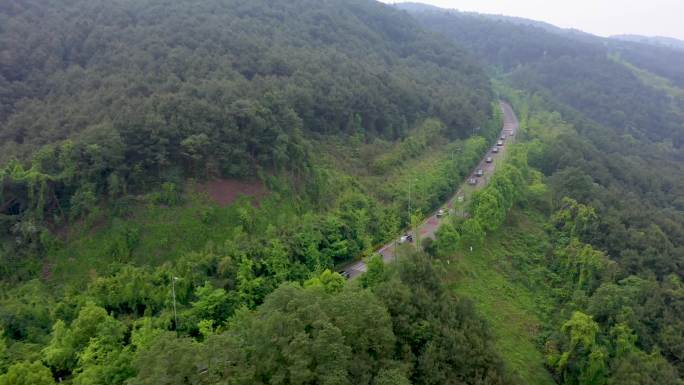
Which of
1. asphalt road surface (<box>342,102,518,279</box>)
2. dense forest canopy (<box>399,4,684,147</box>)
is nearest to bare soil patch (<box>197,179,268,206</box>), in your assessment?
asphalt road surface (<box>342,102,518,279</box>)

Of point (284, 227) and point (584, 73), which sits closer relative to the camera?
point (284, 227)

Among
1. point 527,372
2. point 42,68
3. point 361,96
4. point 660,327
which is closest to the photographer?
point 527,372

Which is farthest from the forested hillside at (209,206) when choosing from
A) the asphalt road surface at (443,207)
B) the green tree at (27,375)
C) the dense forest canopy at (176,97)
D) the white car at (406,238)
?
the white car at (406,238)

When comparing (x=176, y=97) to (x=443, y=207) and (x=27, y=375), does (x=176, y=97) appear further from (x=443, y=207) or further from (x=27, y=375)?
(x=443, y=207)

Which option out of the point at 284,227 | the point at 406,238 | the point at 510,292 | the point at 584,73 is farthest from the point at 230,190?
the point at 584,73

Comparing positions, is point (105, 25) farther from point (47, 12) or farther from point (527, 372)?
point (527, 372)

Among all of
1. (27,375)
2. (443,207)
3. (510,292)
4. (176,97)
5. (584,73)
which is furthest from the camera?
(584,73)

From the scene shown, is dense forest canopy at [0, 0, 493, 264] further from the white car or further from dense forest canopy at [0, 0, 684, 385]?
the white car

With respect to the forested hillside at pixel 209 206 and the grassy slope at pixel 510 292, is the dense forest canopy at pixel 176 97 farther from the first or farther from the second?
the grassy slope at pixel 510 292

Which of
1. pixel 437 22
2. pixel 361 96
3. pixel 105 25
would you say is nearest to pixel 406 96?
pixel 361 96
